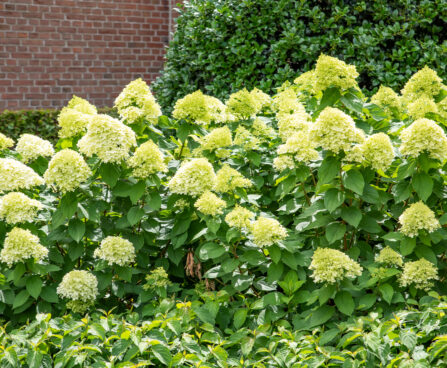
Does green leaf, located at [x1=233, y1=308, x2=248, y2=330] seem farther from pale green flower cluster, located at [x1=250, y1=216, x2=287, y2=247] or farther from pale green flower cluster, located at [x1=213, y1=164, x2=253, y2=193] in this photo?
pale green flower cluster, located at [x1=213, y1=164, x2=253, y2=193]

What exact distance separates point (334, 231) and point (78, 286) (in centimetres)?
120

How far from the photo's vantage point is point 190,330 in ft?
8.22

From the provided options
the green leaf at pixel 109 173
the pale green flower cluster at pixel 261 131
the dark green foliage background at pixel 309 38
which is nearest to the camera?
the green leaf at pixel 109 173

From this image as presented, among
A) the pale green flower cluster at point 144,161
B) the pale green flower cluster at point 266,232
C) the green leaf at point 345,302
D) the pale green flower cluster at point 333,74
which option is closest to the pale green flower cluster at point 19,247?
the pale green flower cluster at point 144,161

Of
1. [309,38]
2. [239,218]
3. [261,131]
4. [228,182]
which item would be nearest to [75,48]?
[309,38]

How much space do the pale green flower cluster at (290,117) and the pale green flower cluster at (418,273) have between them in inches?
36.1

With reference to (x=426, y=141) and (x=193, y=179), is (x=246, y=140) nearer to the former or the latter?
(x=193, y=179)

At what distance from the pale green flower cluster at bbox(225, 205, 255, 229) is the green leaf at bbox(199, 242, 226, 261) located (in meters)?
0.15

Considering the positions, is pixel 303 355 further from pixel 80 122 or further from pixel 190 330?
pixel 80 122

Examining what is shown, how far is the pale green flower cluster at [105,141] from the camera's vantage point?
8.95ft

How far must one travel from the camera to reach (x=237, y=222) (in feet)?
8.44

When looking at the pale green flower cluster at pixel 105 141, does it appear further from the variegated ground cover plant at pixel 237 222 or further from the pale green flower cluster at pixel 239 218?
the pale green flower cluster at pixel 239 218

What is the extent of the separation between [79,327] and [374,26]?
3.87m

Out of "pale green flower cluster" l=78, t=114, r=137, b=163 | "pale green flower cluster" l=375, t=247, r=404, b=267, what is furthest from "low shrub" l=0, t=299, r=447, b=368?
"pale green flower cluster" l=78, t=114, r=137, b=163
